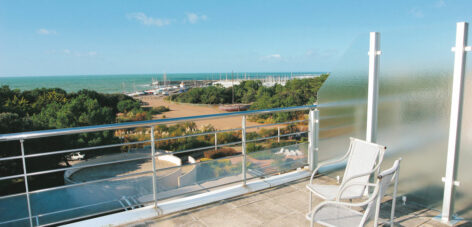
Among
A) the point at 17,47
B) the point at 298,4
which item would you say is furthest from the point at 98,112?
the point at 17,47

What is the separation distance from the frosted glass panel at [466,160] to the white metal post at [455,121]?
39 mm

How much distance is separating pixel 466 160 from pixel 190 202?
8.24ft

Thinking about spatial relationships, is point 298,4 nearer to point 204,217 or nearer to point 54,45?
point 204,217

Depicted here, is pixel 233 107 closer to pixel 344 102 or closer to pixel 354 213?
pixel 344 102

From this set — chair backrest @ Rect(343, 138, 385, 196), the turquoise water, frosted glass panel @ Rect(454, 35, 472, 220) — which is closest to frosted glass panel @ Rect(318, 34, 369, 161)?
chair backrest @ Rect(343, 138, 385, 196)

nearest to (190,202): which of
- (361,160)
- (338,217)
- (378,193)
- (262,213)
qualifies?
(262,213)

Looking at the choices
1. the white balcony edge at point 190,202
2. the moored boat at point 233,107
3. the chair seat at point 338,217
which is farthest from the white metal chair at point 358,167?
the moored boat at point 233,107

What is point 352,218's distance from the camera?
191cm

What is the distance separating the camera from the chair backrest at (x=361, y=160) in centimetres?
239

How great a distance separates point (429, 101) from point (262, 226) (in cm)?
192

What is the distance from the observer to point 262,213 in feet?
9.13

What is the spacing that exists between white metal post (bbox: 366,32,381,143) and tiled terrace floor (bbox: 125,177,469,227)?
740 millimetres

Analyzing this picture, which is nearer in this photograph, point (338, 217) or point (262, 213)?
point (338, 217)

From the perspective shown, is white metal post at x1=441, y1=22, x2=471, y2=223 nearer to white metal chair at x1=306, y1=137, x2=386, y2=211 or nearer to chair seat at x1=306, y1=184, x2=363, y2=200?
white metal chair at x1=306, y1=137, x2=386, y2=211
